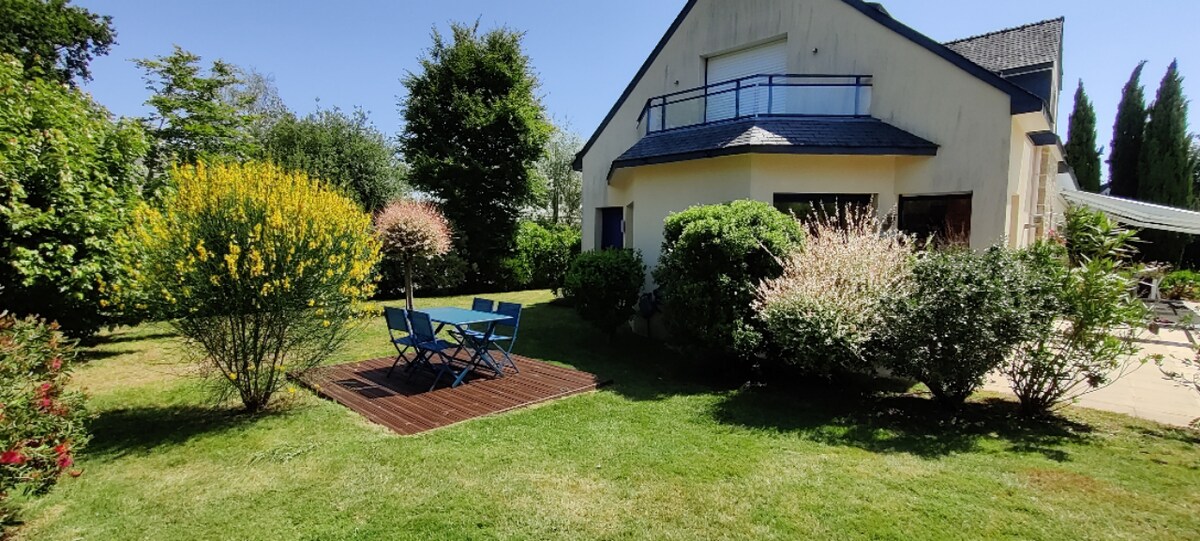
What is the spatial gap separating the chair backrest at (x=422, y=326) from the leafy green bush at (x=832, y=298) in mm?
4809

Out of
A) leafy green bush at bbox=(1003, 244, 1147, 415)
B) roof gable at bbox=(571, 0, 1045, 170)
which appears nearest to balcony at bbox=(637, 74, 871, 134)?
roof gable at bbox=(571, 0, 1045, 170)

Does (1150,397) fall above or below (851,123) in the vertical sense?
below

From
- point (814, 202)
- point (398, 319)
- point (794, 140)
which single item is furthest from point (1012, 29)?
point (398, 319)

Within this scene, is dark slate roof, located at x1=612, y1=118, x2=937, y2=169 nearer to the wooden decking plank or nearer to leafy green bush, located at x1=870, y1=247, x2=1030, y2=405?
leafy green bush, located at x1=870, y1=247, x2=1030, y2=405

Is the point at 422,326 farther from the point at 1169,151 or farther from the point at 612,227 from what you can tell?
the point at 1169,151

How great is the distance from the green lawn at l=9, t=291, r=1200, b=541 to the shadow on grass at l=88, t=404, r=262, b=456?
0.03 metres

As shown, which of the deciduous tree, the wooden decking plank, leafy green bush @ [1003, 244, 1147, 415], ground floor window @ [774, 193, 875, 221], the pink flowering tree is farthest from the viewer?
the deciduous tree

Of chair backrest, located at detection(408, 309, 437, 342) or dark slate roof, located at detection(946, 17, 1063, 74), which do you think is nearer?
chair backrest, located at detection(408, 309, 437, 342)

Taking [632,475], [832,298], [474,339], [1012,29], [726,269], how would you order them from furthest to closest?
[1012,29], [474,339], [726,269], [832,298], [632,475]

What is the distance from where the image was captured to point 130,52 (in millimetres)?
16375

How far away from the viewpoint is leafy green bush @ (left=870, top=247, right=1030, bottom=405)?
619cm

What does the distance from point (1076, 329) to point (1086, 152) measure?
3162cm

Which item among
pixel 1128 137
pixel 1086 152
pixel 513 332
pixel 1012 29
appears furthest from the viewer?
pixel 1086 152

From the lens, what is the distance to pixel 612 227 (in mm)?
16250
